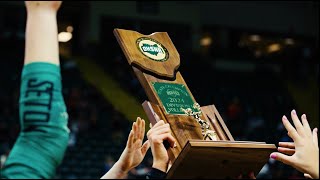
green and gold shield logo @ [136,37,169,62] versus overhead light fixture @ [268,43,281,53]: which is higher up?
green and gold shield logo @ [136,37,169,62]

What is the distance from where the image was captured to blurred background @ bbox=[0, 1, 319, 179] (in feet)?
41.4

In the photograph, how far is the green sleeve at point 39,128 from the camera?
3.14 ft

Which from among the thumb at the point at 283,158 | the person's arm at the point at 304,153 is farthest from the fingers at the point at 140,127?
the person's arm at the point at 304,153

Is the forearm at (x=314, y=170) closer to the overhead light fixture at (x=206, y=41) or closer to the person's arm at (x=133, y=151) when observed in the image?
the person's arm at (x=133, y=151)

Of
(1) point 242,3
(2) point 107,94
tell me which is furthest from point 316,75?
(2) point 107,94

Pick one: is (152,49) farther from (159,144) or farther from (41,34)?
(41,34)

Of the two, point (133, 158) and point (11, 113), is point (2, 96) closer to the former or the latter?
point (11, 113)

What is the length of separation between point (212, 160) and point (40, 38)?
2.92 ft

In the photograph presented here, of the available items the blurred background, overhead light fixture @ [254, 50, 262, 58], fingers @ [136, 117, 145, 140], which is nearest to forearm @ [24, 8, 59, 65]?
fingers @ [136, 117, 145, 140]

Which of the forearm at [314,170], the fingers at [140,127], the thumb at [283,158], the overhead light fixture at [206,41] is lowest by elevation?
the overhead light fixture at [206,41]

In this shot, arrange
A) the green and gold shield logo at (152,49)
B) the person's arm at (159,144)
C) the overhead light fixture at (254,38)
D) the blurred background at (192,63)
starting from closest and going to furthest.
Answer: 1. the person's arm at (159,144)
2. the green and gold shield logo at (152,49)
3. the blurred background at (192,63)
4. the overhead light fixture at (254,38)

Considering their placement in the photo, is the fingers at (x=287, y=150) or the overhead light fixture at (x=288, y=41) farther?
the overhead light fixture at (x=288, y=41)

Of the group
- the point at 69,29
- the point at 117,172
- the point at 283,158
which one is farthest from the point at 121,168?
the point at 69,29

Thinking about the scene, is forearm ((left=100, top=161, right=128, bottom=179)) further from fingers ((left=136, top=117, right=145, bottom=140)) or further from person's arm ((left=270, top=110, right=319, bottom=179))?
person's arm ((left=270, top=110, right=319, bottom=179))
